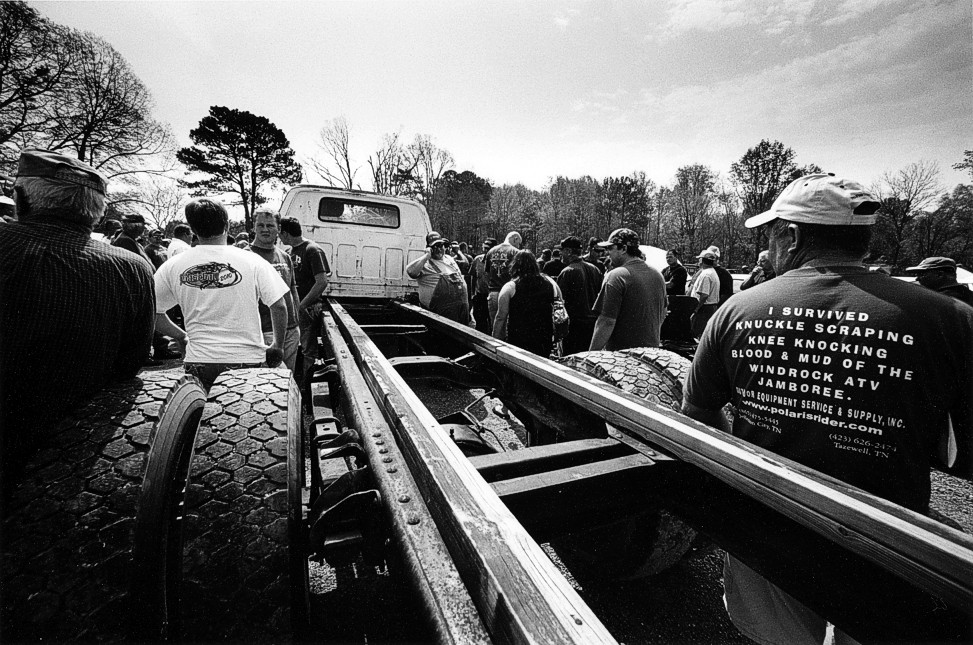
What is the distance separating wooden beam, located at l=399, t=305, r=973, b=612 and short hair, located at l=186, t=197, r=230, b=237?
8.57 feet

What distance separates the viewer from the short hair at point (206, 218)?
268 centimetres

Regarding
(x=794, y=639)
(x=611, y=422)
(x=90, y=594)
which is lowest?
(x=794, y=639)

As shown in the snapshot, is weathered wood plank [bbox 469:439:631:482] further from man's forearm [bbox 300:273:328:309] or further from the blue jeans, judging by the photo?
man's forearm [bbox 300:273:328:309]

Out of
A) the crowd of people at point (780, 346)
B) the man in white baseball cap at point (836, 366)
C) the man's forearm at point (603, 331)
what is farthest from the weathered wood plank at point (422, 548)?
the man's forearm at point (603, 331)

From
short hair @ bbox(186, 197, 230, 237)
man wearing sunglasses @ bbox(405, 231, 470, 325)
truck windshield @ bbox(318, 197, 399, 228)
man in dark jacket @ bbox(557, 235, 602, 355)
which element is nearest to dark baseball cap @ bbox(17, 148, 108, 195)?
short hair @ bbox(186, 197, 230, 237)

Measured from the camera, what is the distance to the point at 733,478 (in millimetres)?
1384

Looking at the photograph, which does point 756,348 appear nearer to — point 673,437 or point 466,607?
point 673,437

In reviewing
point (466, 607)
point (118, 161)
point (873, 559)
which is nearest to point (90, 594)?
point (466, 607)

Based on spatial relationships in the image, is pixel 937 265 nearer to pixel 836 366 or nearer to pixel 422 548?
pixel 836 366

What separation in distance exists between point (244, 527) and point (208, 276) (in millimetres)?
1891

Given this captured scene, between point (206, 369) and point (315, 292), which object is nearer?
point (206, 369)

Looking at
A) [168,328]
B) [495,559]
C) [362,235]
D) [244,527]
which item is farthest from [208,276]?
[362,235]

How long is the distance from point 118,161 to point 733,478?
3339 cm

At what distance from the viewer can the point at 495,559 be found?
918 mm
